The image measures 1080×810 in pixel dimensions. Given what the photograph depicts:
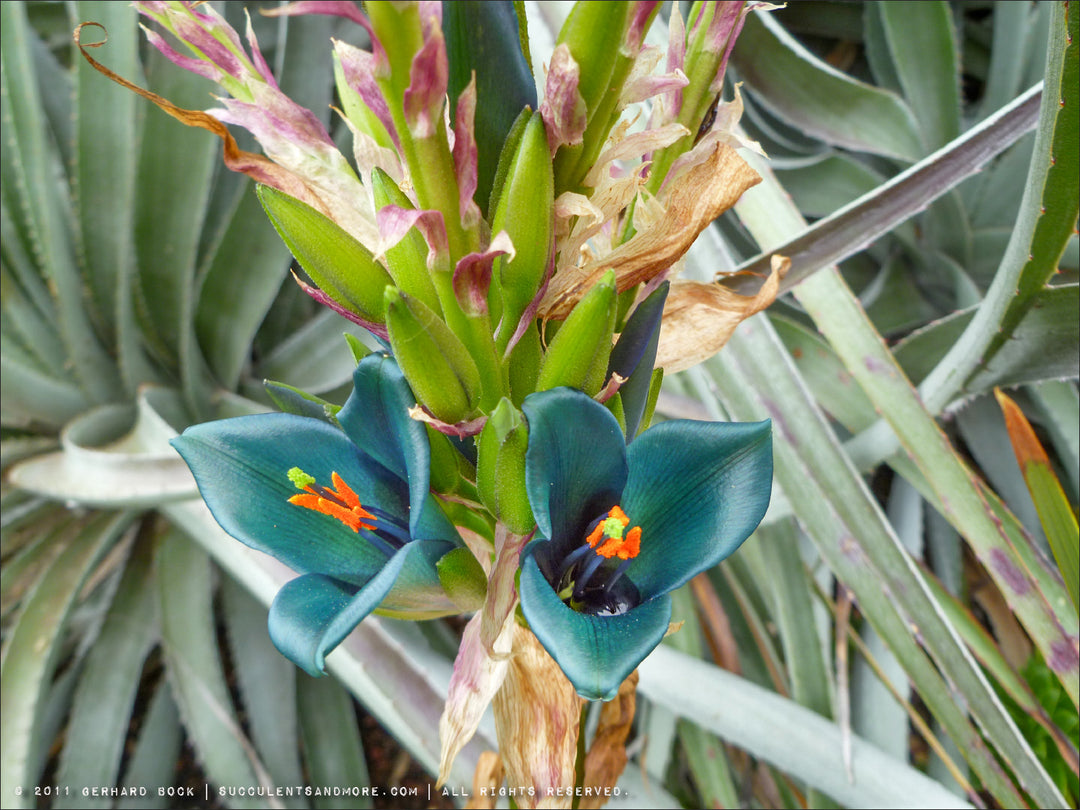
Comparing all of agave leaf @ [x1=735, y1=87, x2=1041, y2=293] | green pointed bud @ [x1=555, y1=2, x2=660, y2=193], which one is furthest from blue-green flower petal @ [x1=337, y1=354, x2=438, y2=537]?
agave leaf @ [x1=735, y1=87, x2=1041, y2=293]

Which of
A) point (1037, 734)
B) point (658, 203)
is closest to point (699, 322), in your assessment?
point (658, 203)

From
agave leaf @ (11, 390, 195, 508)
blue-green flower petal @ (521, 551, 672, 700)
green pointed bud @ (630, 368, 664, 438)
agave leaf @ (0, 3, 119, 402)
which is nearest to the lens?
blue-green flower petal @ (521, 551, 672, 700)

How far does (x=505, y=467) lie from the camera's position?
10.4 inches

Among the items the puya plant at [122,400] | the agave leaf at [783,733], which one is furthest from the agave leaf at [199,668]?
the agave leaf at [783,733]

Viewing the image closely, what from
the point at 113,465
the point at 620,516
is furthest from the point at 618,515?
the point at 113,465

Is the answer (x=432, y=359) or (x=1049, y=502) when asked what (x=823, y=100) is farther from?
(x=432, y=359)

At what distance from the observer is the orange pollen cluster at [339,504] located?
279mm

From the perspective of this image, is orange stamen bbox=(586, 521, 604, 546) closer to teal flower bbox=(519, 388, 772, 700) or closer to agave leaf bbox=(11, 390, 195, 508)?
teal flower bbox=(519, 388, 772, 700)

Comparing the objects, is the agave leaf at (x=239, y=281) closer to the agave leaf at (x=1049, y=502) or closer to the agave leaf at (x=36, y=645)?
the agave leaf at (x=36, y=645)

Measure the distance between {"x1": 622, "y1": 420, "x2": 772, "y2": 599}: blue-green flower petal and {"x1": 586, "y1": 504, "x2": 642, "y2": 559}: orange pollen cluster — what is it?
13 millimetres

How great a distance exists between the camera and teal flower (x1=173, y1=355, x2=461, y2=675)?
27 centimetres

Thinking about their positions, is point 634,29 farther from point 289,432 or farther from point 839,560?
point 839,560

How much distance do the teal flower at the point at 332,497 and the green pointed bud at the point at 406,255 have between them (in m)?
0.03

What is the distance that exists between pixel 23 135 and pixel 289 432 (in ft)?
2.44
